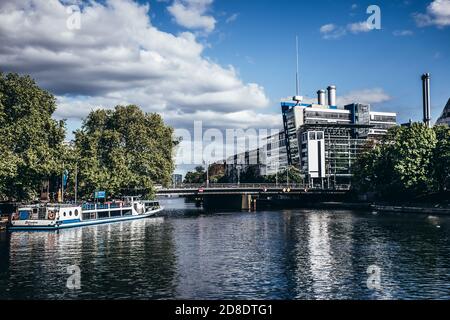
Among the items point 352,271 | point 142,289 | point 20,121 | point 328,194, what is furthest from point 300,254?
point 328,194

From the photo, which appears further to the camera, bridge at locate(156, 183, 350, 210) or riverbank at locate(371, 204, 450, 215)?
bridge at locate(156, 183, 350, 210)

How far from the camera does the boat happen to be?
9362cm

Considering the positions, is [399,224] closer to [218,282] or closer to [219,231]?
[219,231]

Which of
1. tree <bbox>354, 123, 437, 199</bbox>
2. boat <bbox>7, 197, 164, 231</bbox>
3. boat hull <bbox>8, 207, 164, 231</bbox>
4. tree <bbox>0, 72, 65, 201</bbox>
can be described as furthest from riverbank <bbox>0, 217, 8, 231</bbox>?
tree <bbox>354, 123, 437, 199</bbox>

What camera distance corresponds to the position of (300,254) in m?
59.9

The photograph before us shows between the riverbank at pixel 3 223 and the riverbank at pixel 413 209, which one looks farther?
the riverbank at pixel 413 209

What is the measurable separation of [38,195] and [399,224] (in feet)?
293

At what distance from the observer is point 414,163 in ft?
422

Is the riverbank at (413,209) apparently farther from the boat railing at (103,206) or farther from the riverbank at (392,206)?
the boat railing at (103,206)

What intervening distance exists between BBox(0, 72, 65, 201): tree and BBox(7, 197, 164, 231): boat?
8.24m

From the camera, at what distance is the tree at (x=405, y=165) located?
12850cm

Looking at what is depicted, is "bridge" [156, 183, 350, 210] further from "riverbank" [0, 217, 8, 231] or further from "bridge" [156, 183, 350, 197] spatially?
"riverbank" [0, 217, 8, 231]
